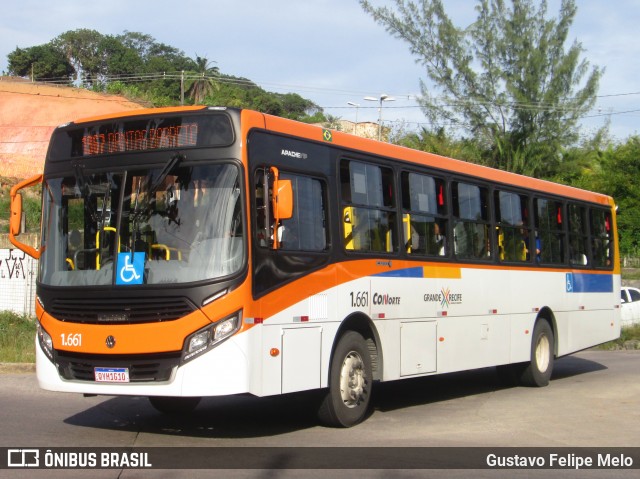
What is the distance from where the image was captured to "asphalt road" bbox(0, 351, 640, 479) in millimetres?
8969

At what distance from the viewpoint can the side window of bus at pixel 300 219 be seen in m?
9.02

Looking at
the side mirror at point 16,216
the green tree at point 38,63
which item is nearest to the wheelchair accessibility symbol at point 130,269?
the side mirror at point 16,216

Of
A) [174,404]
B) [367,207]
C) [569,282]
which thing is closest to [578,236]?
[569,282]

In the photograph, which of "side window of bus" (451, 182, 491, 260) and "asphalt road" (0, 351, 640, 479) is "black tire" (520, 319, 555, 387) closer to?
"asphalt road" (0, 351, 640, 479)

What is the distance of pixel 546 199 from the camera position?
634 inches

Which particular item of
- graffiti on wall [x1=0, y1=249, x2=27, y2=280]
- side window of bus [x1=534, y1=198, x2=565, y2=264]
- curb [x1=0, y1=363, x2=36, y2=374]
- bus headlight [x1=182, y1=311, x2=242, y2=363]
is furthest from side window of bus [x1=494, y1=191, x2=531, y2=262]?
graffiti on wall [x1=0, y1=249, x2=27, y2=280]

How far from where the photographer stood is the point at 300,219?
9828mm

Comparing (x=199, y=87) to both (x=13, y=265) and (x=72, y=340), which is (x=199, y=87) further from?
(x=72, y=340)

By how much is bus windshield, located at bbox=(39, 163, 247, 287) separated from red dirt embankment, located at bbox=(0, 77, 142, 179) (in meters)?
60.7

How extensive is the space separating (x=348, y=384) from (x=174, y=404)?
2335 mm

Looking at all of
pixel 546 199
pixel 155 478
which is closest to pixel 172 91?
pixel 546 199

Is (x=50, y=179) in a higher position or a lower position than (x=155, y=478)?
higher

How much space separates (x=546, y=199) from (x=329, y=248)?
23.3 ft

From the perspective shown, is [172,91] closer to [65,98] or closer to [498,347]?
[65,98]
